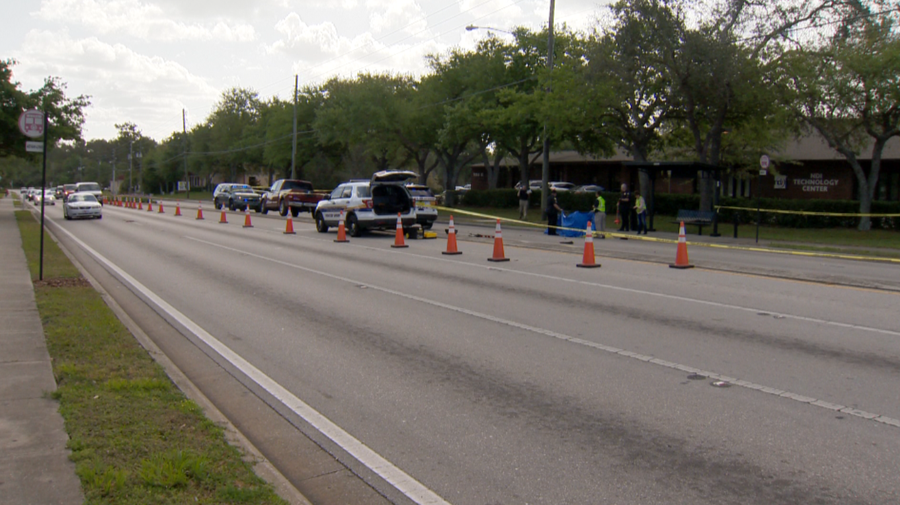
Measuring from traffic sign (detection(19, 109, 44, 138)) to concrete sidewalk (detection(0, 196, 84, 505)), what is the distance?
385 cm

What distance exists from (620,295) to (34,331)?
307 inches

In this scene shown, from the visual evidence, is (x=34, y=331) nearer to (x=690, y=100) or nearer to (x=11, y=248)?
(x=11, y=248)

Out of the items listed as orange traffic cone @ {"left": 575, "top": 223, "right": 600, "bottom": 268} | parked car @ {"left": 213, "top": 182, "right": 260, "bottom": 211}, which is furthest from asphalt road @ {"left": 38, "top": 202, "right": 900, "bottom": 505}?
parked car @ {"left": 213, "top": 182, "right": 260, "bottom": 211}

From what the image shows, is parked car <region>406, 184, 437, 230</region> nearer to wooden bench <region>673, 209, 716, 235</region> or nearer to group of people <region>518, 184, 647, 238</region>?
group of people <region>518, 184, 647, 238</region>

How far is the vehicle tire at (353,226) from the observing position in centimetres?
2297

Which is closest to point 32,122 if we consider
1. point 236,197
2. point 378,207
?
point 378,207

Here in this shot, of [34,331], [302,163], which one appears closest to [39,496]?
[34,331]

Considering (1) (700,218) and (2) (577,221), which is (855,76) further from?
(2) (577,221)

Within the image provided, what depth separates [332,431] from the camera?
5461 mm

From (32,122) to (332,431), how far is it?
30.3 feet

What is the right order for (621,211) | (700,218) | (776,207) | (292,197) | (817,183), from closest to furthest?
(700,218) → (621,211) → (776,207) → (292,197) → (817,183)

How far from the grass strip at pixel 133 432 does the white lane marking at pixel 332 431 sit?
2.46 feet

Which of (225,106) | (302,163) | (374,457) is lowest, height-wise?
(374,457)

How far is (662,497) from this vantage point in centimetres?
423
